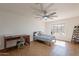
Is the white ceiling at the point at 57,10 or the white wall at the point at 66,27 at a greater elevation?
the white ceiling at the point at 57,10

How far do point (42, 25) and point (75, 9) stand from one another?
2.72ft

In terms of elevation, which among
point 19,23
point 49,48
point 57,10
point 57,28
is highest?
point 57,10

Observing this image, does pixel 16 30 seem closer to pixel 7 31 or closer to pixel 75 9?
pixel 7 31

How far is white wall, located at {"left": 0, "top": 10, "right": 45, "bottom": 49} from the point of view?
1.84 m

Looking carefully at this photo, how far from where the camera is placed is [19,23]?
6.41 ft

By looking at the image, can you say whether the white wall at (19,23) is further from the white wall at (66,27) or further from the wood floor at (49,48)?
the wood floor at (49,48)

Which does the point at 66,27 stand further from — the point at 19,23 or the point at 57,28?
the point at 19,23

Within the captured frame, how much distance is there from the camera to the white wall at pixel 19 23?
6.04 ft

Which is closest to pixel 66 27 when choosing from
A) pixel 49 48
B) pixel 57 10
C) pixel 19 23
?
pixel 57 10

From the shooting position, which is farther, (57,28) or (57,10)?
(57,28)

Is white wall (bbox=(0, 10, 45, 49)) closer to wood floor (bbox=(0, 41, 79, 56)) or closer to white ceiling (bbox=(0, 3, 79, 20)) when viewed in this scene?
white ceiling (bbox=(0, 3, 79, 20))

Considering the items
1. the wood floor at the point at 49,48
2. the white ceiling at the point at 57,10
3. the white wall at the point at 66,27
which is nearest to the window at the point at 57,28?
the white wall at the point at 66,27

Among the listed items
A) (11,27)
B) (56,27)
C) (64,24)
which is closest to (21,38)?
(11,27)

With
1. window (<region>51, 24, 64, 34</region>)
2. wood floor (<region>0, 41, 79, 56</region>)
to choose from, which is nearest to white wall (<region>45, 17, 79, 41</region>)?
window (<region>51, 24, 64, 34</region>)
